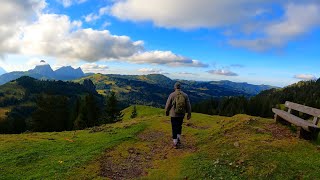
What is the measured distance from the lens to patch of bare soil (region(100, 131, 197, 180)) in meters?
14.7

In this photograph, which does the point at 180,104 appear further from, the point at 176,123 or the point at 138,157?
the point at 138,157

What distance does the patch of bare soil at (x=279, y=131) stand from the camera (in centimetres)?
1863

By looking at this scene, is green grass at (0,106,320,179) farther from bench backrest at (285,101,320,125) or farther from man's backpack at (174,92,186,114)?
man's backpack at (174,92,186,114)

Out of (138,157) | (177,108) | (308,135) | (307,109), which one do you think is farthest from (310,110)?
(138,157)

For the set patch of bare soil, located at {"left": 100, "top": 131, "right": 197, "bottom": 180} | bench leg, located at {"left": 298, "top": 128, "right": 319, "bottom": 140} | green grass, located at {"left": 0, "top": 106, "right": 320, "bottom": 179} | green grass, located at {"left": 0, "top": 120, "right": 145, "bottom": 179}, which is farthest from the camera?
bench leg, located at {"left": 298, "top": 128, "right": 319, "bottom": 140}

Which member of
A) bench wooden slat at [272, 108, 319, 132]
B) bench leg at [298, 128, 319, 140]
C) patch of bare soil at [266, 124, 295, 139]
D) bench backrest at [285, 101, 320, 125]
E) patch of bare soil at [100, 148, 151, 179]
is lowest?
patch of bare soil at [100, 148, 151, 179]

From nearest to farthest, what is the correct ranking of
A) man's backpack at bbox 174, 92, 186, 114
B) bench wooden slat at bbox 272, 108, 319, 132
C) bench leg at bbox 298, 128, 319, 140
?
1. bench wooden slat at bbox 272, 108, 319, 132
2. bench leg at bbox 298, 128, 319, 140
3. man's backpack at bbox 174, 92, 186, 114

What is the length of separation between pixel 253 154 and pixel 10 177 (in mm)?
12139

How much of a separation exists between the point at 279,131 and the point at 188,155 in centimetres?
755

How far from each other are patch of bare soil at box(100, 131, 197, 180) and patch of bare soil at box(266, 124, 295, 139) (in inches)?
220

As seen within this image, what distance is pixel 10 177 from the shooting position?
13.6m

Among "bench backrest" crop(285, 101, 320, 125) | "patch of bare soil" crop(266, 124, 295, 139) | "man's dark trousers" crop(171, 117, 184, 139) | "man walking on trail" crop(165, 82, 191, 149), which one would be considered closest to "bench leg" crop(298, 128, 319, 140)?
"patch of bare soil" crop(266, 124, 295, 139)

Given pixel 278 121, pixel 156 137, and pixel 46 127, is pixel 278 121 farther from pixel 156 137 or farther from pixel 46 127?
pixel 46 127

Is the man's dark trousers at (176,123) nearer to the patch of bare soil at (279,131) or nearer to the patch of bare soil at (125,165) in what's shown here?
the patch of bare soil at (125,165)
